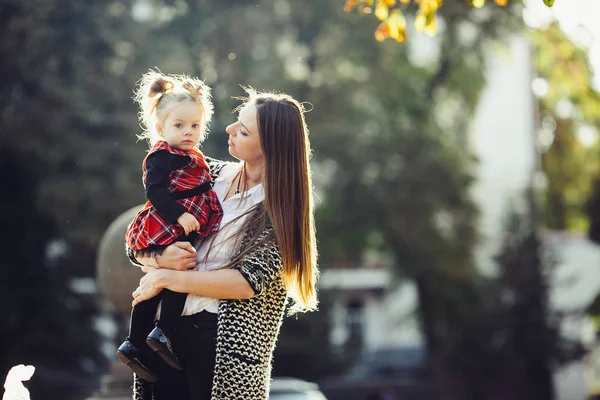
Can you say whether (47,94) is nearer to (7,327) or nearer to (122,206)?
(122,206)

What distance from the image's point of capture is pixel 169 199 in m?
3.50

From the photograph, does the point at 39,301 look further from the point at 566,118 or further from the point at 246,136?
the point at 246,136

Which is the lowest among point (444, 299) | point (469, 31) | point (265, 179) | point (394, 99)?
point (265, 179)

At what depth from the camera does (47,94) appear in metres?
18.9

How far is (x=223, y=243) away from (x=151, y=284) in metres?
0.31

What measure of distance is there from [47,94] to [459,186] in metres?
9.35

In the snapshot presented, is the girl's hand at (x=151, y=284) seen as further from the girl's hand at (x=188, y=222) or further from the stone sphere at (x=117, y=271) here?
the stone sphere at (x=117, y=271)

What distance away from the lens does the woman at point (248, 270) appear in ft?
11.1

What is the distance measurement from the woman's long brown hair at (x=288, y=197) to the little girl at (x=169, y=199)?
0.72 feet

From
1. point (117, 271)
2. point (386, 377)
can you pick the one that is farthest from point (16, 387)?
point (386, 377)

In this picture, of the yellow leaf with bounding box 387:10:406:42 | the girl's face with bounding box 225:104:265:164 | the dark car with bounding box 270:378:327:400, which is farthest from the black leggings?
the yellow leaf with bounding box 387:10:406:42

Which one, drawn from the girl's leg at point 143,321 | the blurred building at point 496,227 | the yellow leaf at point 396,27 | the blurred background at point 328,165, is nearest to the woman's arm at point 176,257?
the girl's leg at point 143,321

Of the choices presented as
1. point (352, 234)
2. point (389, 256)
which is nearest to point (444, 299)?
point (389, 256)

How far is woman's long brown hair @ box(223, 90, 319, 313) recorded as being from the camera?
347 centimetres
